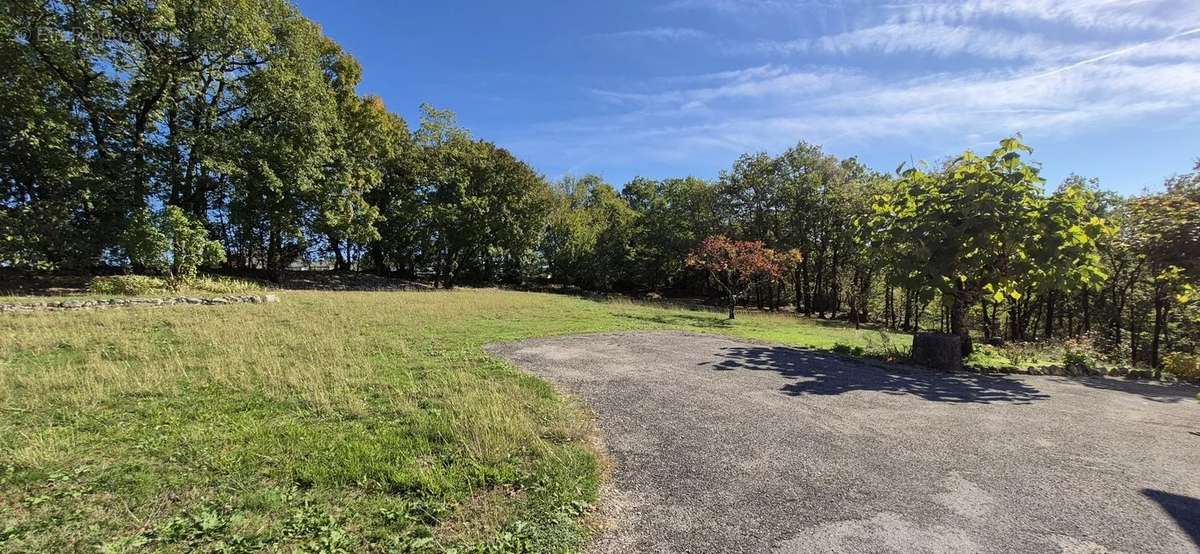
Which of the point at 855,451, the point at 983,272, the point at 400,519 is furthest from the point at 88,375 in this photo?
the point at 983,272

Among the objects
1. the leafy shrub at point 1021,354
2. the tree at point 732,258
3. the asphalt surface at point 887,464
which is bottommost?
the asphalt surface at point 887,464

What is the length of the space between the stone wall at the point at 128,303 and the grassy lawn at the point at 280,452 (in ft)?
14.9

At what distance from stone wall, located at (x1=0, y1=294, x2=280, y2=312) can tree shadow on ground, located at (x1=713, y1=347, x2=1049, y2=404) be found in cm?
1528

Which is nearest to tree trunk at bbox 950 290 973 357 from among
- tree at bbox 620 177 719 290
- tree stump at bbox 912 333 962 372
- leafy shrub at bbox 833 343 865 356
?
tree stump at bbox 912 333 962 372

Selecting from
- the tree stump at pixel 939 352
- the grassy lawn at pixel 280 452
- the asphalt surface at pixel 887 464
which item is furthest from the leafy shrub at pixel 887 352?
the grassy lawn at pixel 280 452

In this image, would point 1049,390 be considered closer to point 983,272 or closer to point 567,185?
point 983,272

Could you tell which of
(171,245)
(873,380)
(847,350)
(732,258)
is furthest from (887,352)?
(171,245)

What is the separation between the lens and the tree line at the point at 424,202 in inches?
382

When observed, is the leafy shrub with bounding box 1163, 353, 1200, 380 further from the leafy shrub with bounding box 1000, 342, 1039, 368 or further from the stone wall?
the stone wall

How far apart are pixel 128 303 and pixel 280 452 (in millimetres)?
14026

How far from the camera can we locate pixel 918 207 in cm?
1016

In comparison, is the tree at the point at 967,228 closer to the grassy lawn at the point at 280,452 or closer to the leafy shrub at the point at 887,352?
the leafy shrub at the point at 887,352

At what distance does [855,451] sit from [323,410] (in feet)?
18.1

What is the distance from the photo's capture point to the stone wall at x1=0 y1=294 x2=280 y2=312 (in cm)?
1144
